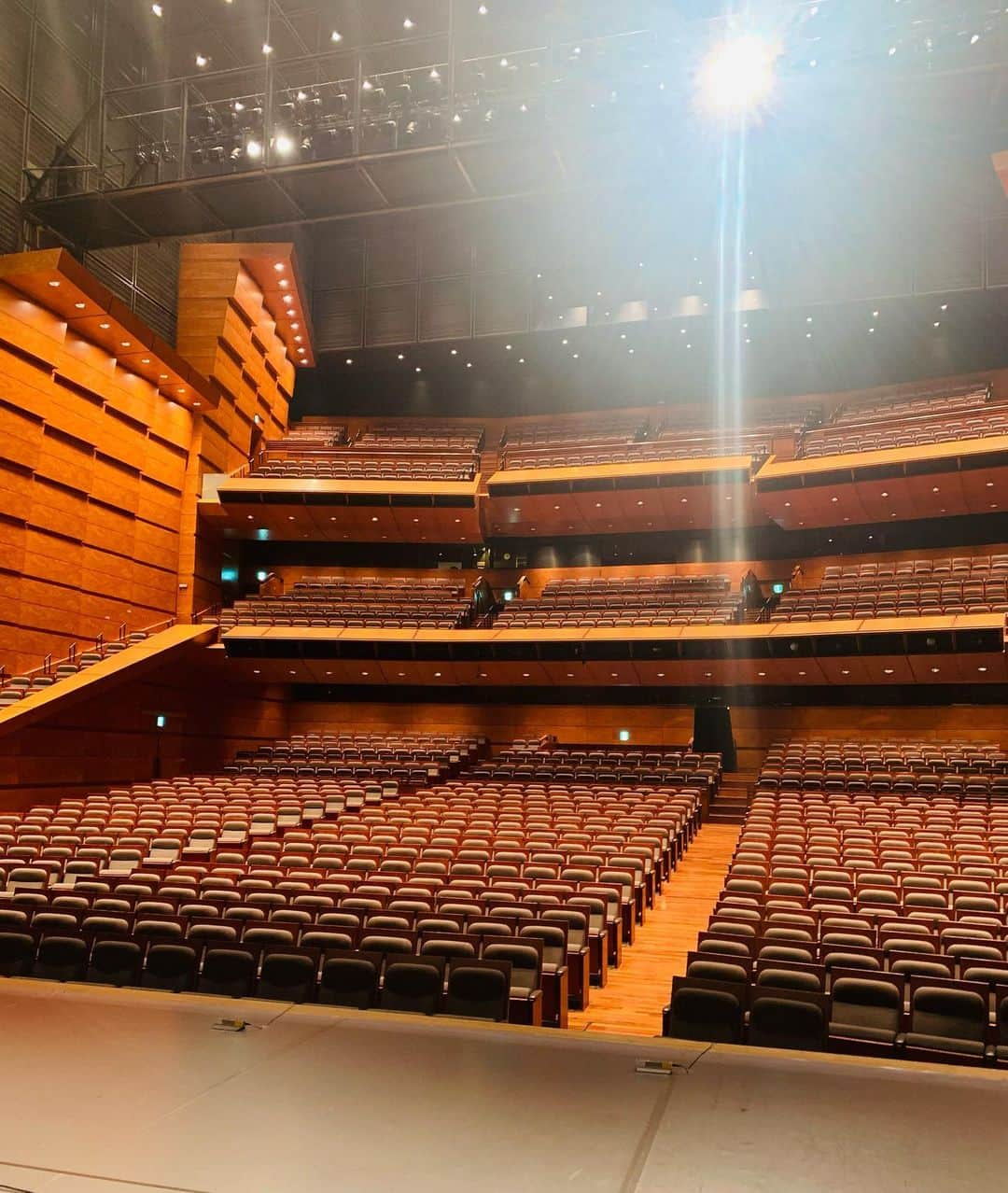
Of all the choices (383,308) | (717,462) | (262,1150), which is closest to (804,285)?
(717,462)

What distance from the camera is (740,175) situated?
1617 centimetres

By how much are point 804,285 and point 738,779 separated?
30.9 ft

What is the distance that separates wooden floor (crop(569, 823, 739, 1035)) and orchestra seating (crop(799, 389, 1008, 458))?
27.5 ft

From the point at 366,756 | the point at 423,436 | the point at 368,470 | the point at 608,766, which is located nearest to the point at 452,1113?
the point at 608,766

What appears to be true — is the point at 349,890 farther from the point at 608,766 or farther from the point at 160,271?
the point at 160,271

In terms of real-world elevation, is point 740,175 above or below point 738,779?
above

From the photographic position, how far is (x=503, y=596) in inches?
761

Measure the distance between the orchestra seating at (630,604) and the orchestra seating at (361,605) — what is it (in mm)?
1146

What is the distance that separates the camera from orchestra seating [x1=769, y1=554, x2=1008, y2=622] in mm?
14273

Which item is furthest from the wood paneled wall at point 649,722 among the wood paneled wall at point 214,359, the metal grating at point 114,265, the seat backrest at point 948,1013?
the seat backrest at point 948,1013

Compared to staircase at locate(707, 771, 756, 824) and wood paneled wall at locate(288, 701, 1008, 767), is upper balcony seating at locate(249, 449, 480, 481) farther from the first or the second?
staircase at locate(707, 771, 756, 824)

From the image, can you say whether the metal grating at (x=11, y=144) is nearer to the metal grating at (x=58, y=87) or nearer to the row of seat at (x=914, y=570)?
the metal grating at (x=58, y=87)

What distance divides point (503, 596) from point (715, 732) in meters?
5.22

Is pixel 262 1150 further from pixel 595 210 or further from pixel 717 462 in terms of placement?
pixel 595 210
